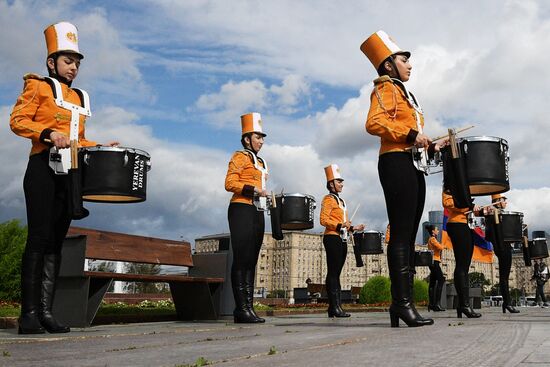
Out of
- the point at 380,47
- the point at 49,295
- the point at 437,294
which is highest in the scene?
the point at 380,47

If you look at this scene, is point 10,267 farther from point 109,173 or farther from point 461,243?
point 461,243

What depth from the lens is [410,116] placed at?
18.4ft

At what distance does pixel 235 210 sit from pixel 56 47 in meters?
3.01

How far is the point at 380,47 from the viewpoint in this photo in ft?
19.1

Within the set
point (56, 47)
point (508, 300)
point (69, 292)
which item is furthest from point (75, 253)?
point (508, 300)

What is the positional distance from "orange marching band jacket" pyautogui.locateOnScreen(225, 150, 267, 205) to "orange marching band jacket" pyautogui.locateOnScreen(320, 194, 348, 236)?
8.02ft

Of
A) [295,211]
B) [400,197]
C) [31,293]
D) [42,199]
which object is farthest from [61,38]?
[295,211]

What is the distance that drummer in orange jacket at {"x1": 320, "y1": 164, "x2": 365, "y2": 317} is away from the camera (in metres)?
9.91

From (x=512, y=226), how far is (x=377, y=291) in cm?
1081

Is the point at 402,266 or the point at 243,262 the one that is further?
the point at 243,262

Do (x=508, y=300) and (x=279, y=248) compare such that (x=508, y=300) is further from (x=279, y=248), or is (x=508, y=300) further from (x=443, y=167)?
(x=279, y=248)

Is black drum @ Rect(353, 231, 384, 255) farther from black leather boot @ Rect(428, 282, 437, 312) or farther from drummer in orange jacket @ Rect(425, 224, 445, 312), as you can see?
black leather boot @ Rect(428, 282, 437, 312)

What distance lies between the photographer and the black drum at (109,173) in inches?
202

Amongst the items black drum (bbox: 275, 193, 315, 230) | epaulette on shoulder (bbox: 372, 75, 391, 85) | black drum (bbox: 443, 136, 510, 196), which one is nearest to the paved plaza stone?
black drum (bbox: 443, 136, 510, 196)
